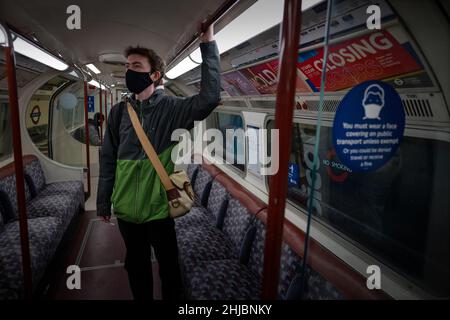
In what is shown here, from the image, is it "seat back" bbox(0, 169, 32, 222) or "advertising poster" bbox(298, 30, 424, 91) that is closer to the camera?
"advertising poster" bbox(298, 30, 424, 91)

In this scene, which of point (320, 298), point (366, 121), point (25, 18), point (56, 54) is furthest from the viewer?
Result: point (56, 54)

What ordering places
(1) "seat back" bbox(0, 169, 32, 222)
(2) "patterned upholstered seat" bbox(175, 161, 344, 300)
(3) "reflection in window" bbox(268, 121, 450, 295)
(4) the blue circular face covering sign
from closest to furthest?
1. (4) the blue circular face covering sign
2. (3) "reflection in window" bbox(268, 121, 450, 295)
3. (2) "patterned upholstered seat" bbox(175, 161, 344, 300)
4. (1) "seat back" bbox(0, 169, 32, 222)

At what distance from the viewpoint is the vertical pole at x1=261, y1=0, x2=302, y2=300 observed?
1037 millimetres

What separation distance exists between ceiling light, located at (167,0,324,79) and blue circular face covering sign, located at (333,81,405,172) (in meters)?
0.66

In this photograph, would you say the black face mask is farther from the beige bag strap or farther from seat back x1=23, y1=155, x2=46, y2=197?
seat back x1=23, y1=155, x2=46, y2=197

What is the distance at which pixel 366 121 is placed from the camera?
4.37 ft

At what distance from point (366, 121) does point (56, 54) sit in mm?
3522

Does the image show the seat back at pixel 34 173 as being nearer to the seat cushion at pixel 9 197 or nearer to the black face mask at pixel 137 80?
the seat cushion at pixel 9 197

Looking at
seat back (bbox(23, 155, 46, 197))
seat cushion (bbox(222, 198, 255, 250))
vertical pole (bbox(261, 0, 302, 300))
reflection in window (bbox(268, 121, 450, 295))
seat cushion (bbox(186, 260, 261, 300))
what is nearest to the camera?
vertical pole (bbox(261, 0, 302, 300))

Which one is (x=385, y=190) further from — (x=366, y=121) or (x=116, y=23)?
(x=116, y=23)

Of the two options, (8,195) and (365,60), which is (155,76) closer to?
(365,60)

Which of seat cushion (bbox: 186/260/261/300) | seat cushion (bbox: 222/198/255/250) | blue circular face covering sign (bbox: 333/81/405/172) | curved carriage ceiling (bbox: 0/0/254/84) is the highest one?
curved carriage ceiling (bbox: 0/0/254/84)

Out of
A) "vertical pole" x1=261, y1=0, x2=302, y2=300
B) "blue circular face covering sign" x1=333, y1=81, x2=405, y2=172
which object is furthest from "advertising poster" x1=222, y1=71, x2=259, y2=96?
"vertical pole" x1=261, y1=0, x2=302, y2=300
